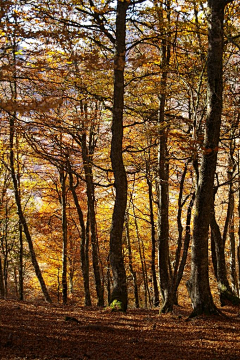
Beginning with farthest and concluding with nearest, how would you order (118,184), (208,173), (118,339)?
(118,184)
(208,173)
(118,339)

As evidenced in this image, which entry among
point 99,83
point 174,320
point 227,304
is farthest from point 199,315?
point 99,83

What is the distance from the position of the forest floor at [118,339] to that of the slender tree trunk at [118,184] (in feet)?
3.35

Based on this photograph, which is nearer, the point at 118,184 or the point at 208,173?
the point at 208,173

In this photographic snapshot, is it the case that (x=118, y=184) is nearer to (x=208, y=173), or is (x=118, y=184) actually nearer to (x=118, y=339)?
(x=208, y=173)

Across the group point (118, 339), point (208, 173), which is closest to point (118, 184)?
point (208, 173)

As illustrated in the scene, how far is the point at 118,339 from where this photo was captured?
5238mm

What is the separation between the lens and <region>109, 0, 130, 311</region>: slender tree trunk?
786 centimetres

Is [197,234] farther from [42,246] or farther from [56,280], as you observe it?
[56,280]

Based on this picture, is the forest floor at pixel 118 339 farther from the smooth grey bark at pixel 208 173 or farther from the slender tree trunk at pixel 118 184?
the slender tree trunk at pixel 118 184

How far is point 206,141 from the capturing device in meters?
6.34

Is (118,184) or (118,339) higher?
(118,184)

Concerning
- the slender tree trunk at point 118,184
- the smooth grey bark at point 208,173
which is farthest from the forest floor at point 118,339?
the slender tree trunk at point 118,184

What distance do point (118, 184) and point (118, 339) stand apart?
3.70 meters

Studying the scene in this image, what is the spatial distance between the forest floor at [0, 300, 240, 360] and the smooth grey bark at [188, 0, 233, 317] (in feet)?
1.79
